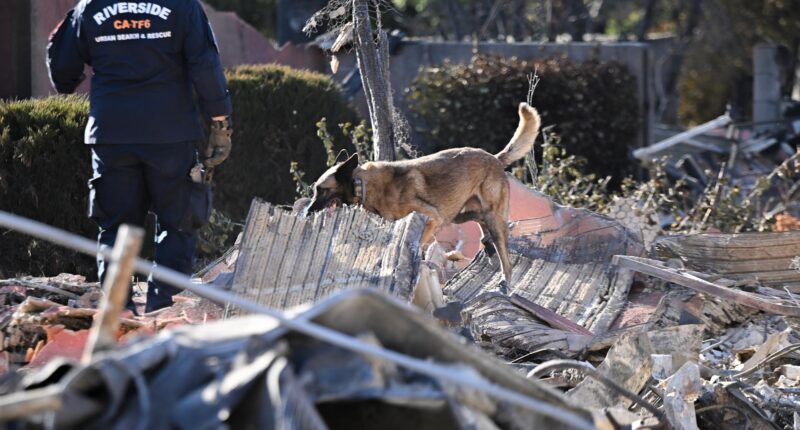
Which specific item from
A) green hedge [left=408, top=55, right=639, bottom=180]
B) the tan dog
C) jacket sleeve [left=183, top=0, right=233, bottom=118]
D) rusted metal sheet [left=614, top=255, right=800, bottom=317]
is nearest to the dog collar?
the tan dog

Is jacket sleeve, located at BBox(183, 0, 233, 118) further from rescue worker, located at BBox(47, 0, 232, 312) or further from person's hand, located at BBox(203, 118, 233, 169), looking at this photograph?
person's hand, located at BBox(203, 118, 233, 169)

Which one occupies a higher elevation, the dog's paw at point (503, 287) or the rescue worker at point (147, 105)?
the rescue worker at point (147, 105)

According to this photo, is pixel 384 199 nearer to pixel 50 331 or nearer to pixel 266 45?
pixel 50 331

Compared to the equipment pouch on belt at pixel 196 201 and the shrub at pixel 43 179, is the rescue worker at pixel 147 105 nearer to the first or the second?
the equipment pouch on belt at pixel 196 201

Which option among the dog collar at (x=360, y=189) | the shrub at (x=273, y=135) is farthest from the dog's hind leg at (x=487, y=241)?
the shrub at (x=273, y=135)

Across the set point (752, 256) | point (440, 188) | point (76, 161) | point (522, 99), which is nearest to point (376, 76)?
point (440, 188)

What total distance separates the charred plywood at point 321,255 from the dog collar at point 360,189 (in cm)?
143

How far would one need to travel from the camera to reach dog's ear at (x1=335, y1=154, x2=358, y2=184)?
24.2 ft

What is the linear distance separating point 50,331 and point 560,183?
5.40 metres

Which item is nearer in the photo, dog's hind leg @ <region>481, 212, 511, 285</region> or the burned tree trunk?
dog's hind leg @ <region>481, 212, 511, 285</region>

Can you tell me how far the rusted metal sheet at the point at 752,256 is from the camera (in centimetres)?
782

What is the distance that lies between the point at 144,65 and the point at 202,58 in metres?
0.30

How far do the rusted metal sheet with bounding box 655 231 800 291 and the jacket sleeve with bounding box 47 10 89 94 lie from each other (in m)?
4.07

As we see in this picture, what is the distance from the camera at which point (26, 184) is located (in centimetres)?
845
